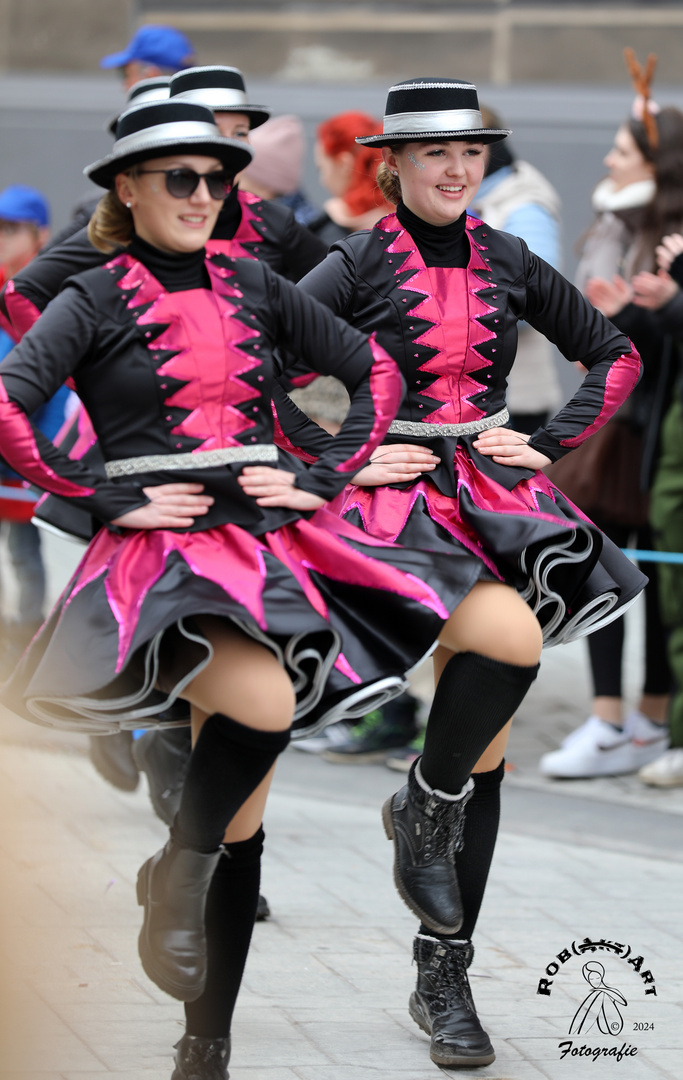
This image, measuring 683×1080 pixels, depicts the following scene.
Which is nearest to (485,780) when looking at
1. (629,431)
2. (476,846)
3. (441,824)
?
(476,846)

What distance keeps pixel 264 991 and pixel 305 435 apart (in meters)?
1.41

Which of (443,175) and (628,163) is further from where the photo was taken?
(628,163)

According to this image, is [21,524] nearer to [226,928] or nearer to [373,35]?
[226,928]

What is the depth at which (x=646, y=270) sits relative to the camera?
613cm

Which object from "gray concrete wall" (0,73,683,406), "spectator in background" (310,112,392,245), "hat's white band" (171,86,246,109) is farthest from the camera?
"gray concrete wall" (0,73,683,406)

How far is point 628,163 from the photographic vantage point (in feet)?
20.4

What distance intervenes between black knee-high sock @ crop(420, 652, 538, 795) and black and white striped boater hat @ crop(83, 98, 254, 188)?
1.18 meters

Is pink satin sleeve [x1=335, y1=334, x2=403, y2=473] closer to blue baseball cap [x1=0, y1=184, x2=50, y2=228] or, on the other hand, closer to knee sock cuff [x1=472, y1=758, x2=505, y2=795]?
knee sock cuff [x1=472, y1=758, x2=505, y2=795]

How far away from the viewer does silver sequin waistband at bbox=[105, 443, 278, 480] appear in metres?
3.15

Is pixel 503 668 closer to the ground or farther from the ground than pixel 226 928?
farther from the ground

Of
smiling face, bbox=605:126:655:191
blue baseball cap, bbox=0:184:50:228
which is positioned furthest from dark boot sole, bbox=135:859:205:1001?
blue baseball cap, bbox=0:184:50:228

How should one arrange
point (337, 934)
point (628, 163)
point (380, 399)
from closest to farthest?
1. point (380, 399)
2. point (337, 934)
3. point (628, 163)

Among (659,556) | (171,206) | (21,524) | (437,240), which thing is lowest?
(21,524)

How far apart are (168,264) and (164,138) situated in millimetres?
249
